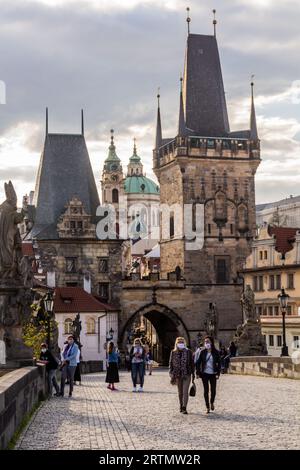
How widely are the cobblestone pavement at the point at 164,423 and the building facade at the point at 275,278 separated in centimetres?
3354

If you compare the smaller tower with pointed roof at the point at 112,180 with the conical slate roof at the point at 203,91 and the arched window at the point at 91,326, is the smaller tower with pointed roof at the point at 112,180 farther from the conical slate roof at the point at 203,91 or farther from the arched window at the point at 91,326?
the arched window at the point at 91,326

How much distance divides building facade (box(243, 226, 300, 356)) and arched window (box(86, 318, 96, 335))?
411 inches

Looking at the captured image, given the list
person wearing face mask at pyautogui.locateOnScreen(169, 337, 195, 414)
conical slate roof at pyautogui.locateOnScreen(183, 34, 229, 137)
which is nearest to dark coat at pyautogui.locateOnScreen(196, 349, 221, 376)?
person wearing face mask at pyautogui.locateOnScreen(169, 337, 195, 414)

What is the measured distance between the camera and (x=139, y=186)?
591 feet

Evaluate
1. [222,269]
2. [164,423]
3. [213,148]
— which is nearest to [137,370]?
[164,423]

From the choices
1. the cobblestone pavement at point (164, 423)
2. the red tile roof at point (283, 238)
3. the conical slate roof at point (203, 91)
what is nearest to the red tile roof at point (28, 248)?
the conical slate roof at point (203, 91)

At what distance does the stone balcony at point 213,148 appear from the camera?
233 ft

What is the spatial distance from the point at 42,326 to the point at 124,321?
30.0 m

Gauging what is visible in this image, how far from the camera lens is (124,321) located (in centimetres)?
6556

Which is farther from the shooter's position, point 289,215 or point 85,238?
point 289,215

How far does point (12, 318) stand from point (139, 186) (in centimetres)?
16472

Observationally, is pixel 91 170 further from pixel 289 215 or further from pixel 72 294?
pixel 289 215
